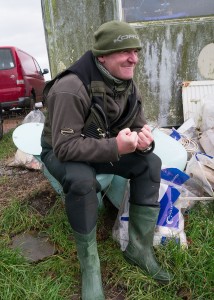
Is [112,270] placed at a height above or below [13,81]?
below

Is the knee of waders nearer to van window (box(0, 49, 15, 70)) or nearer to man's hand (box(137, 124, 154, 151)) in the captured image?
man's hand (box(137, 124, 154, 151))

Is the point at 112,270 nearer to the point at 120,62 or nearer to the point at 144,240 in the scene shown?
the point at 144,240

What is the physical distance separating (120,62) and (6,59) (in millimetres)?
7154

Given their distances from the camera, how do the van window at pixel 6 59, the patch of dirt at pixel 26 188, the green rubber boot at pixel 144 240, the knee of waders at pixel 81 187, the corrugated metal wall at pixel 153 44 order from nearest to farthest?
1. the knee of waders at pixel 81 187
2. the green rubber boot at pixel 144 240
3. the patch of dirt at pixel 26 188
4. the corrugated metal wall at pixel 153 44
5. the van window at pixel 6 59

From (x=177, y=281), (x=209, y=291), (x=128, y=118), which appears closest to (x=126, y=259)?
(x=177, y=281)

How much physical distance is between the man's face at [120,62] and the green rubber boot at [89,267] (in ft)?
3.02

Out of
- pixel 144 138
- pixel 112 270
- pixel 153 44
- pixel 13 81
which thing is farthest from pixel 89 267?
pixel 13 81

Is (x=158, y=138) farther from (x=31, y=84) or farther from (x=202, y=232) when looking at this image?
(x=31, y=84)

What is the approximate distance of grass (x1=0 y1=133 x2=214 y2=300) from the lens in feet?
6.49

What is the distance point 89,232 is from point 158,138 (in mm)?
1375

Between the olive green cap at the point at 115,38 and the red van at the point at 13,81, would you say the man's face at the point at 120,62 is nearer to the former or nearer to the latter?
the olive green cap at the point at 115,38

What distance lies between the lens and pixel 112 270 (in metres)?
2.17

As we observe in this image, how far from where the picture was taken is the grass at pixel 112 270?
77.9 inches

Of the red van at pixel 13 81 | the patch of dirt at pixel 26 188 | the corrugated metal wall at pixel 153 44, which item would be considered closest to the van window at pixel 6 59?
the red van at pixel 13 81
